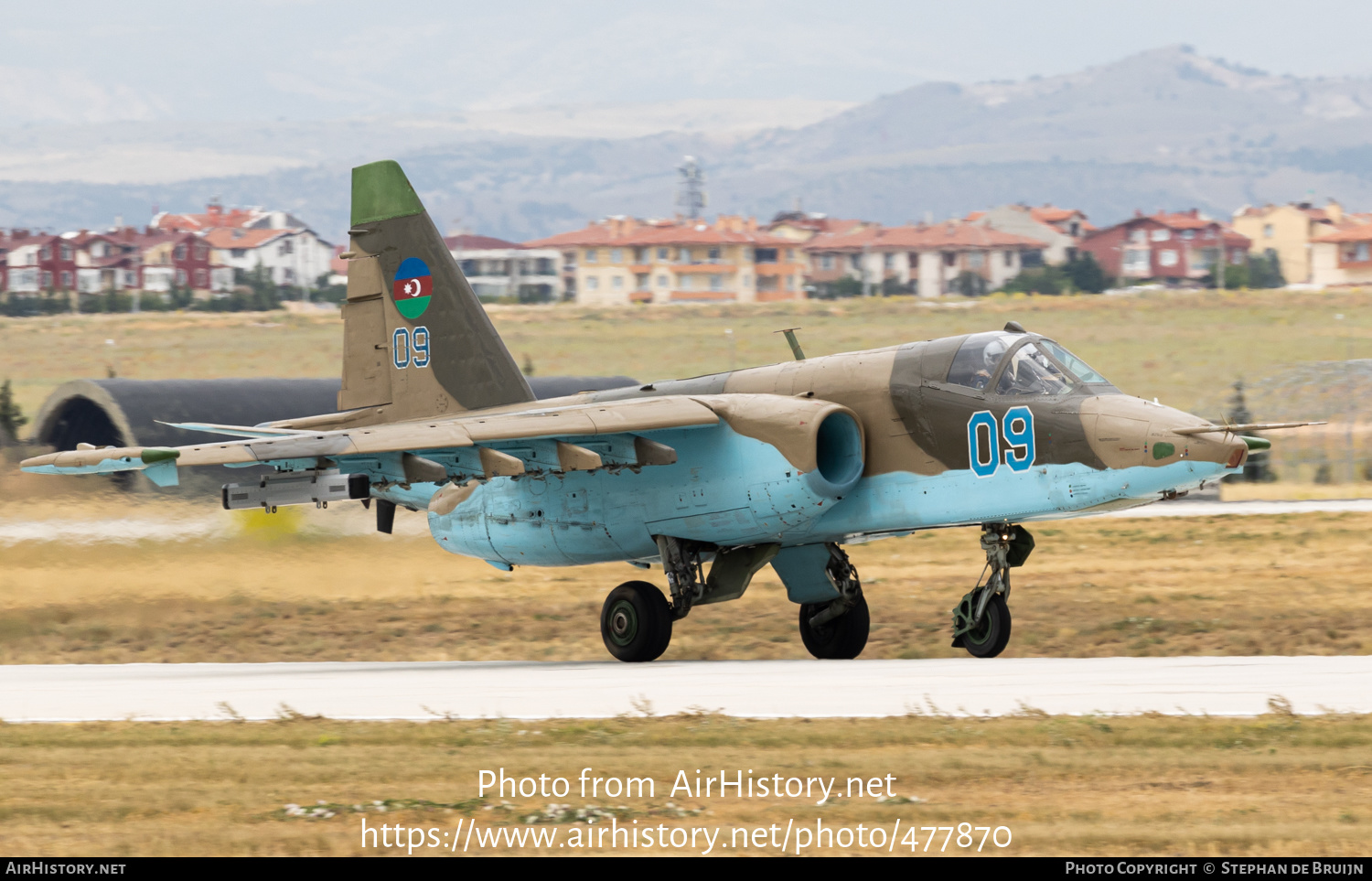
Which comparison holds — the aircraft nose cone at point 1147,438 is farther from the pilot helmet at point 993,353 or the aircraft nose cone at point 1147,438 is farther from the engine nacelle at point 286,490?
the engine nacelle at point 286,490

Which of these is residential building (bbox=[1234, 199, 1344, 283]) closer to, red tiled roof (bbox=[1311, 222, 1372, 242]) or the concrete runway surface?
red tiled roof (bbox=[1311, 222, 1372, 242])

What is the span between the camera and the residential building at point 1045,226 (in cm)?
18318

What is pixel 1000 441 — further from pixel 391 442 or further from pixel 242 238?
pixel 242 238

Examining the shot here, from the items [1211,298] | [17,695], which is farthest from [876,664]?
[1211,298]

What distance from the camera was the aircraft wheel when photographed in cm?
1700

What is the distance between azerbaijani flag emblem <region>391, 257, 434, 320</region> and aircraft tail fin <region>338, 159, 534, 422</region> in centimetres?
1

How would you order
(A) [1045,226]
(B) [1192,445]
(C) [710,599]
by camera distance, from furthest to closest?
(A) [1045,226] < (C) [710,599] < (B) [1192,445]

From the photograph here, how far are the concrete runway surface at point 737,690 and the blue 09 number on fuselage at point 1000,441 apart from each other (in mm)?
1845

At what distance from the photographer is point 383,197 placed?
20.3m

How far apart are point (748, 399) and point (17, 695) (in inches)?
288

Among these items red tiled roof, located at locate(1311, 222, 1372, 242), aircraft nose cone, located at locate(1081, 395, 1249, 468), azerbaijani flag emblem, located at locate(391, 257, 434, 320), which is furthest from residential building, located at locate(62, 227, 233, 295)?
aircraft nose cone, located at locate(1081, 395, 1249, 468)

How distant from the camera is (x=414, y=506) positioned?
19.5 metres

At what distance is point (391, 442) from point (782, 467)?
12.2ft

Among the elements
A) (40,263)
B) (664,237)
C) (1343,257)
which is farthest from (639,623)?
(1343,257)
